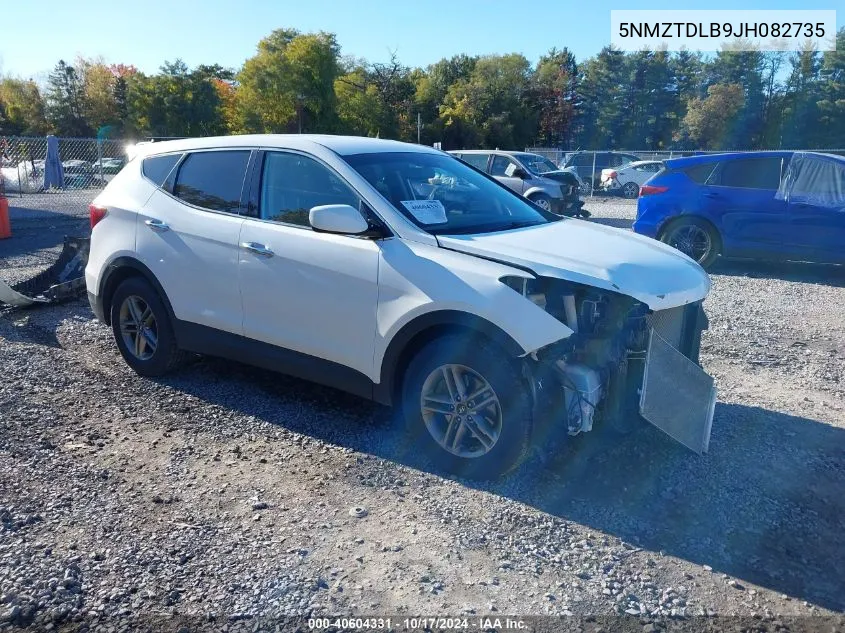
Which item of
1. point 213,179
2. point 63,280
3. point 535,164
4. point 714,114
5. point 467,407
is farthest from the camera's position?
point 714,114

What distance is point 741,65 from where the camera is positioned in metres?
60.6

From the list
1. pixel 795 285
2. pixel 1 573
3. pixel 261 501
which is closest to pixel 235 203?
pixel 261 501

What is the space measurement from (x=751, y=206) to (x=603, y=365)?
7097 millimetres

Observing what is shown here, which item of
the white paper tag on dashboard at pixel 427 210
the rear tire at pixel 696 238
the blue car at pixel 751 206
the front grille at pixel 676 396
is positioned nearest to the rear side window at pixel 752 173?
the blue car at pixel 751 206

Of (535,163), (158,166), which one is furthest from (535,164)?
(158,166)

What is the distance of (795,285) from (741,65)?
60.0 meters

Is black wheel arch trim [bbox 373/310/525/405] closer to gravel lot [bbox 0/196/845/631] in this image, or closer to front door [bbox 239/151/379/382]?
front door [bbox 239/151/379/382]

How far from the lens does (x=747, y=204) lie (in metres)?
9.59

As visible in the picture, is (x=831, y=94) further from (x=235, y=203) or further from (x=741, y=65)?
(x=235, y=203)

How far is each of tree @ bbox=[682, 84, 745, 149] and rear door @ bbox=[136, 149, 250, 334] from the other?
59.1m

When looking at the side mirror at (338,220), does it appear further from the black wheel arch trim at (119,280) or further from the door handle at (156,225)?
the black wheel arch trim at (119,280)

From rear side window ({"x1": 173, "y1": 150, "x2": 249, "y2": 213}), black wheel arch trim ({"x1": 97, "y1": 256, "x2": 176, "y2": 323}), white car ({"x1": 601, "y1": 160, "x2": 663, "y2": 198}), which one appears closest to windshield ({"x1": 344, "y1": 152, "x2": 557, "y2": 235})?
rear side window ({"x1": 173, "y1": 150, "x2": 249, "y2": 213})

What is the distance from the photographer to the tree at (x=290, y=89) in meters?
53.9

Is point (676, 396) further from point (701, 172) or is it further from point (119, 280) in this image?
point (701, 172)
